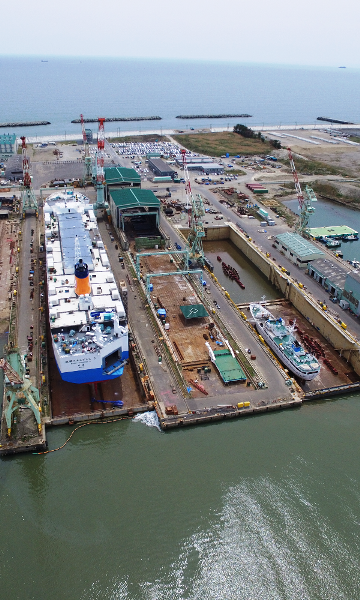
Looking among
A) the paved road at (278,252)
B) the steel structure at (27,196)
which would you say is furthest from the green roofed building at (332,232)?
the steel structure at (27,196)

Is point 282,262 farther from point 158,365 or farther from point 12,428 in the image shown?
point 12,428

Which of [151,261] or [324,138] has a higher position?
[324,138]

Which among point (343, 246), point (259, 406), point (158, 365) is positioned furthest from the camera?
point (343, 246)

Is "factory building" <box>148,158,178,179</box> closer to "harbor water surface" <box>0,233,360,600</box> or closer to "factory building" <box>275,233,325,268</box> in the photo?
"factory building" <box>275,233,325,268</box>

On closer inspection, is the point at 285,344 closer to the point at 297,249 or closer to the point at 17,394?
the point at 297,249

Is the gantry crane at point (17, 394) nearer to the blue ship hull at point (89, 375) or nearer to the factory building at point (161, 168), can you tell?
the blue ship hull at point (89, 375)

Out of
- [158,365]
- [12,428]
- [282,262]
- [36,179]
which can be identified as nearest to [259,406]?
[158,365]
